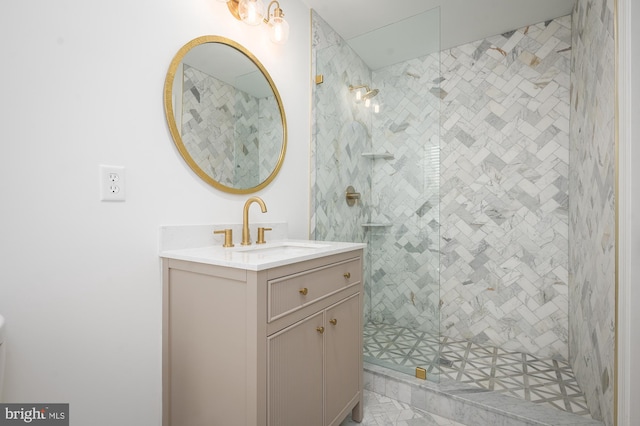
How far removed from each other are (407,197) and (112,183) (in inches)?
65.2

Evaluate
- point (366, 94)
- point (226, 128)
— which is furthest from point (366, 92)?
point (226, 128)

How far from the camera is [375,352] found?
202 cm

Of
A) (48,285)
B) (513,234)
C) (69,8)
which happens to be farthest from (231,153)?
(513,234)

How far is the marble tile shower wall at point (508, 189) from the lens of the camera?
7.23 feet

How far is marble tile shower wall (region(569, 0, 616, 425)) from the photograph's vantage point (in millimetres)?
1301

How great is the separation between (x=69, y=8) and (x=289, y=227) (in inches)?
53.1

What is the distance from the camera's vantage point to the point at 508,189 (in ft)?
7.72

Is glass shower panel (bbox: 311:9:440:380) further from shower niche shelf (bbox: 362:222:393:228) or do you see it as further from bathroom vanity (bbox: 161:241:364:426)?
bathroom vanity (bbox: 161:241:364:426)

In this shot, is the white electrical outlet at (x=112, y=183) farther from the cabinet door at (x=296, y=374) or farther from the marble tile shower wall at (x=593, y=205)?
the marble tile shower wall at (x=593, y=205)

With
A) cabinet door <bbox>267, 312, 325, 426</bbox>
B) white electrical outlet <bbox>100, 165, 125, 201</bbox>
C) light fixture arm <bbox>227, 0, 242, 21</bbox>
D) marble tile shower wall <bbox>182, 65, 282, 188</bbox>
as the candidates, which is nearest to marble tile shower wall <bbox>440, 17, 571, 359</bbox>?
marble tile shower wall <bbox>182, 65, 282, 188</bbox>

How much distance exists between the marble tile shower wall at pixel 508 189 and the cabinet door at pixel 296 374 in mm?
1665

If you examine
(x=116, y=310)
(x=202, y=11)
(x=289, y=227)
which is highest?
(x=202, y=11)

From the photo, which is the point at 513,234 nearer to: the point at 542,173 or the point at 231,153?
the point at 542,173

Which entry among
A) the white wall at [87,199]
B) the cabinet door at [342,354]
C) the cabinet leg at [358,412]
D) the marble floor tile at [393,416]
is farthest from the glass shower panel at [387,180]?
the white wall at [87,199]
